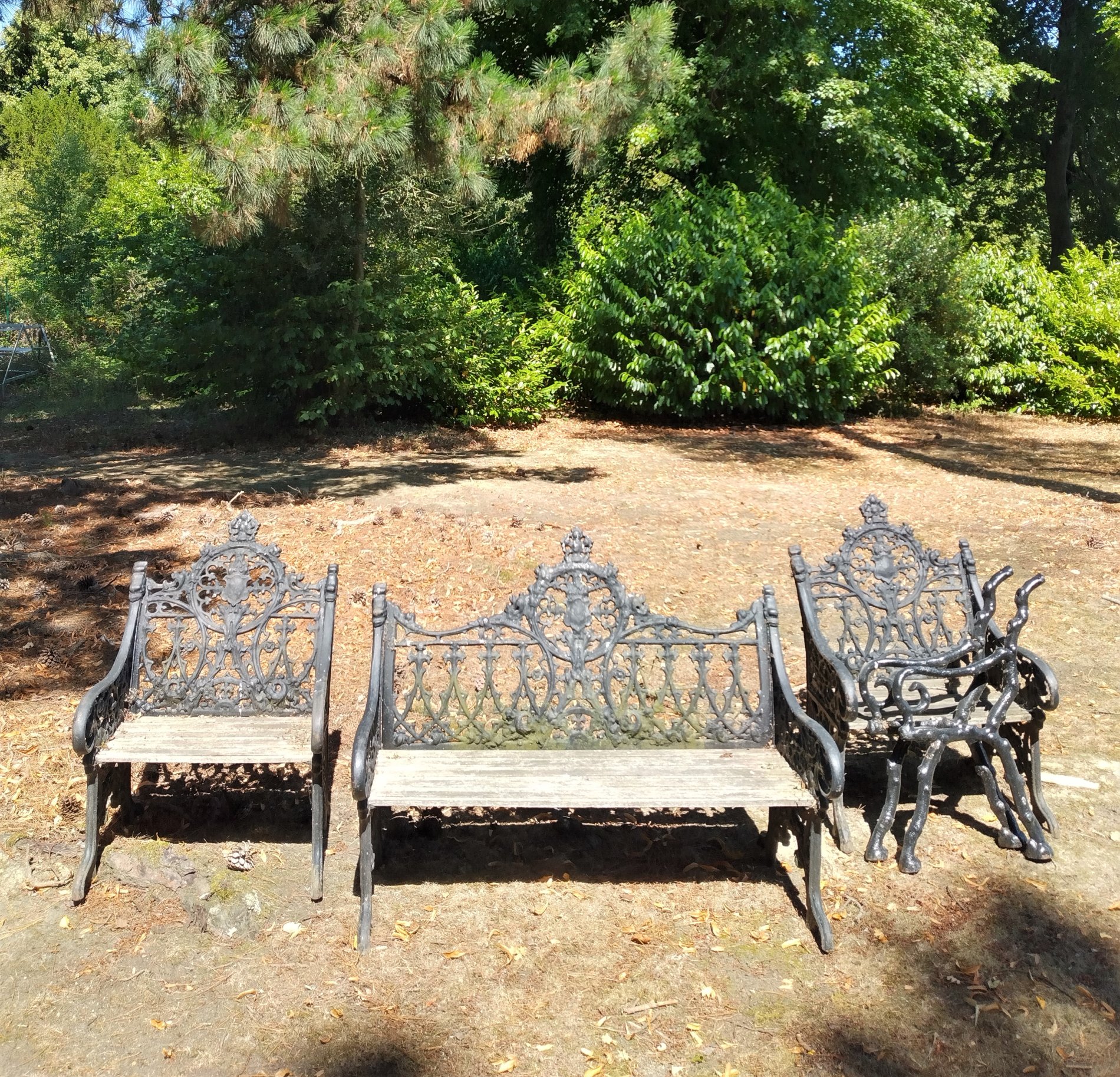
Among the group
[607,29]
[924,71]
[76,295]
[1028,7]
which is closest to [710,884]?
[607,29]

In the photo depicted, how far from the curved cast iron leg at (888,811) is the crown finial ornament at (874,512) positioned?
105 centimetres

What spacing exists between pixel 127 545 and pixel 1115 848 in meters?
6.39

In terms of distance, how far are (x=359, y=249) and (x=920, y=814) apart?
410 inches

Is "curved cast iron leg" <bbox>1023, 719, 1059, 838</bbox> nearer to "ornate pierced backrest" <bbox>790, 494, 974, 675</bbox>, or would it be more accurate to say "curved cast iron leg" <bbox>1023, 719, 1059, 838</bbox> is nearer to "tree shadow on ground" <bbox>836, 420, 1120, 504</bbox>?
"ornate pierced backrest" <bbox>790, 494, 974, 675</bbox>

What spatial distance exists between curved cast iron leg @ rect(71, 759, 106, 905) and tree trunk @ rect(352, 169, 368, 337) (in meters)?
9.39

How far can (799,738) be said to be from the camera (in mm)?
3594

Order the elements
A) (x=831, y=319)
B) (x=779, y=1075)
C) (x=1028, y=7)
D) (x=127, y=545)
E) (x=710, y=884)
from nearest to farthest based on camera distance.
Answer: (x=779, y=1075)
(x=710, y=884)
(x=127, y=545)
(x=831, y=319)
(x=1028, y=7)

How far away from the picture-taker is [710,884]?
3.68m

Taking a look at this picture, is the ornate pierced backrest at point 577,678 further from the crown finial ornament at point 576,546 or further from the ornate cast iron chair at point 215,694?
the ornate cast iron chair at point 215,694

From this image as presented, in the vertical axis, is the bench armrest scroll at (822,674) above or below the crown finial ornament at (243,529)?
below

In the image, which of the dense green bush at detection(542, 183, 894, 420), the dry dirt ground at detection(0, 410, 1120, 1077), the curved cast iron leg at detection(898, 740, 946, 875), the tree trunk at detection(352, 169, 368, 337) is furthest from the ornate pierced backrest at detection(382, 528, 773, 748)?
the dense green bush at detection(542, 183, 894, 420)

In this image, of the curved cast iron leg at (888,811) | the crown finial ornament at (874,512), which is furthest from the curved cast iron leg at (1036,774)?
the crown finial ornament at (874,512)

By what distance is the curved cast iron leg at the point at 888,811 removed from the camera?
3.78 m

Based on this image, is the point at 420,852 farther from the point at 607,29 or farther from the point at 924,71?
the point at 924,71
